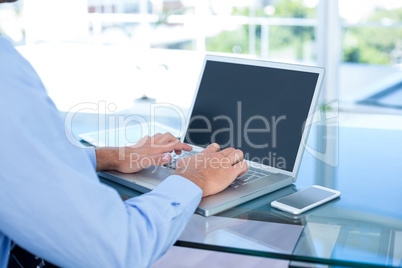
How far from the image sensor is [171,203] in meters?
0.95

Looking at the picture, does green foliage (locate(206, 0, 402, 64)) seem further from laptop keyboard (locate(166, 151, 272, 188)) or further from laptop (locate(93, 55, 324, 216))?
laptop keyboard (locate(166, 151, 272, 188))

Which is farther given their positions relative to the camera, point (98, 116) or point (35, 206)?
point (98, 116)

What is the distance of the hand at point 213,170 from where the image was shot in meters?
1.06

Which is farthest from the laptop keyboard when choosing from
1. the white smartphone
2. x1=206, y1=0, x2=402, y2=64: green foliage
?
x1=206, y1=0, x2=402, y2=64: green foliage

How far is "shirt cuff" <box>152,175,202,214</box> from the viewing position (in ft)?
3.17

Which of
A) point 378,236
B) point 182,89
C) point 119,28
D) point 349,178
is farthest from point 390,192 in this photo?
point 119,28

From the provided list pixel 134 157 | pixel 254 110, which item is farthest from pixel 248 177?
pixel 134 157

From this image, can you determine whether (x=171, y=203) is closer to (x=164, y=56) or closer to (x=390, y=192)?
(x=390, y=192)

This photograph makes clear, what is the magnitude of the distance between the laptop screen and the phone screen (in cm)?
9

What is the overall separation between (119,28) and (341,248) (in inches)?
193

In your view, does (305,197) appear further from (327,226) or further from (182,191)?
(182,191)

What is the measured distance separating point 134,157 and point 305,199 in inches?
18.0

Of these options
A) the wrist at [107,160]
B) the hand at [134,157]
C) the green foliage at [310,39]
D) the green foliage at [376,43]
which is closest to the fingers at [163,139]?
the hand at [134,157]

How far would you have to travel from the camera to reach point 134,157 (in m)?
1.28
